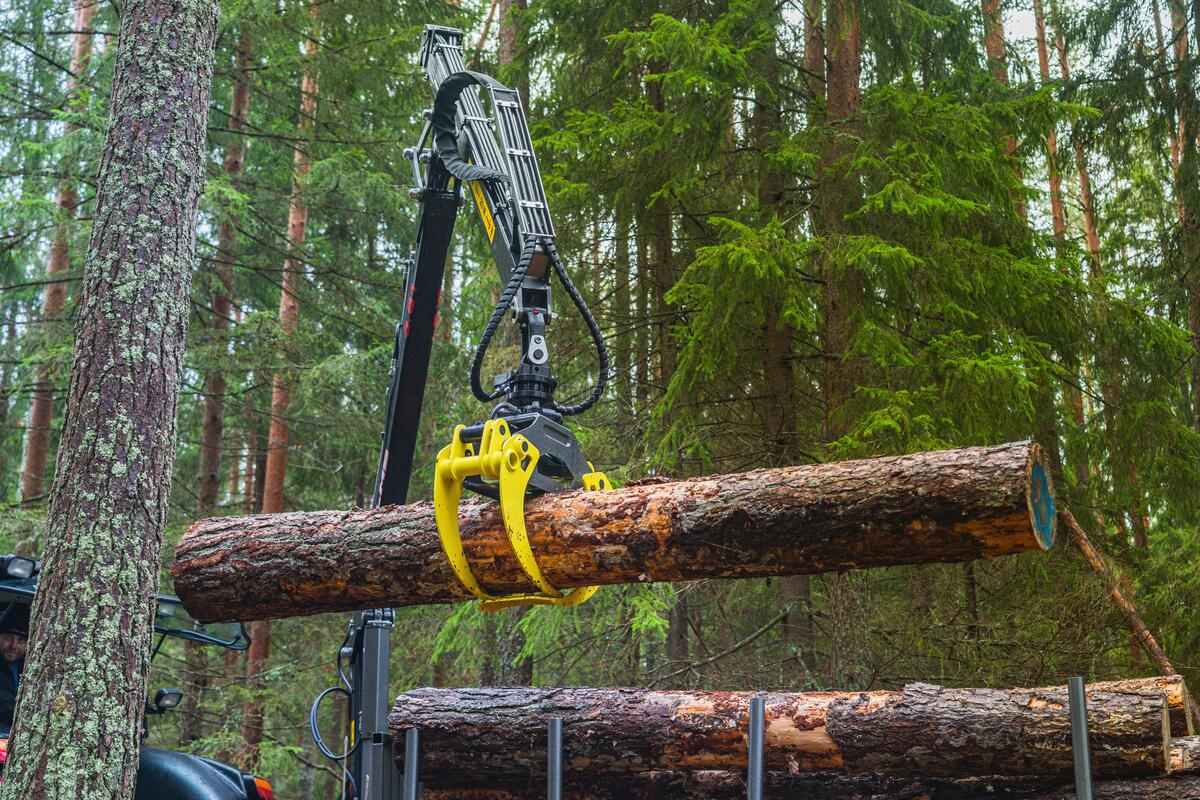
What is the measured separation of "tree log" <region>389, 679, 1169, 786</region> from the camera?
142 inches

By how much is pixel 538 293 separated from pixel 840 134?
4.68m

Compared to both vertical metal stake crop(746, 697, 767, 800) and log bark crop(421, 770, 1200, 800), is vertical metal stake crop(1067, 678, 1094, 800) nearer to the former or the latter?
log bark crop(421, 770, 1200, 800)

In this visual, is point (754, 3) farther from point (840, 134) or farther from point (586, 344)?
point (586, 344)

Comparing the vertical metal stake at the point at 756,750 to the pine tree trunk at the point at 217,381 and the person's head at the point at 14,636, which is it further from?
the pine tree trunk at the point at 217,381

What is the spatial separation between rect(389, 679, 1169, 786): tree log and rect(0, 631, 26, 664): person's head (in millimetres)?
2895

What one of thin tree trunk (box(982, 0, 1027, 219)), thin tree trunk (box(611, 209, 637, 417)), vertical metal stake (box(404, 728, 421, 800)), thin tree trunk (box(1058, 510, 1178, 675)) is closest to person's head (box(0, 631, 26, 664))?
vertical metal stake (box(404, 728, 421, 800))

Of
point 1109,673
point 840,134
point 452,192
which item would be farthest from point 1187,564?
point 452,192

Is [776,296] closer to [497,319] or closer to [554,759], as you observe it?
[497,319]

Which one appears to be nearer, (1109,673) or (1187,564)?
(1109,673)

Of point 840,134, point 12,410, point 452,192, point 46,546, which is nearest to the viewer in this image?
point 46,546

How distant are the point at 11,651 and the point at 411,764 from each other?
3247 mm

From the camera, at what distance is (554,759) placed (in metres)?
Result: 3.95

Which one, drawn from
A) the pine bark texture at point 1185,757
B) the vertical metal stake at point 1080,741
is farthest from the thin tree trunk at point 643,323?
the vertical metal stake at point 1080,741

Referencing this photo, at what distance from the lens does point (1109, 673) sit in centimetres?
832
